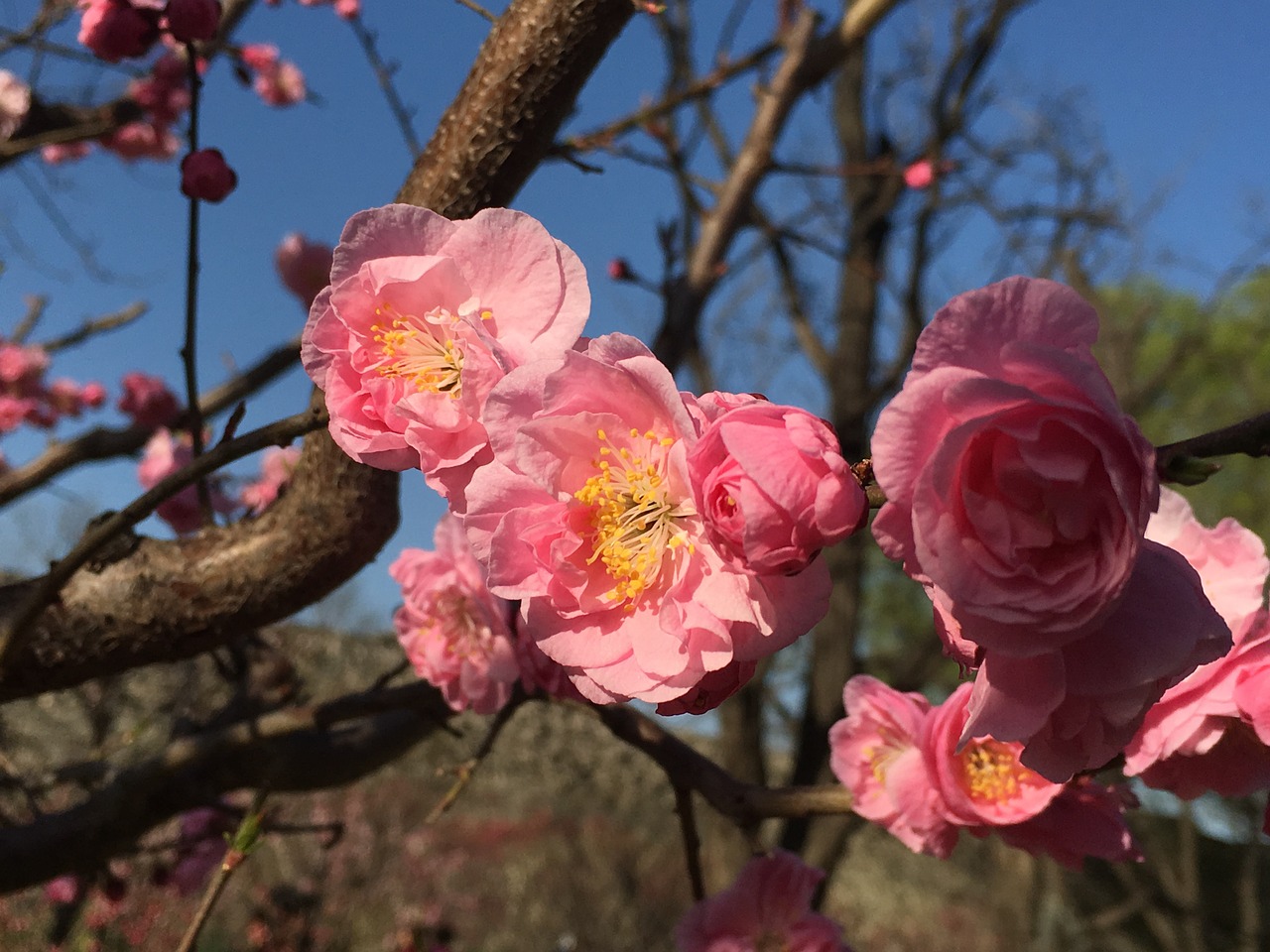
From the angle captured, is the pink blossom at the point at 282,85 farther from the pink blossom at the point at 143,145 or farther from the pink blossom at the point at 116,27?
the pink blossom at the point at 116,27

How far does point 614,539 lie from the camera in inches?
22.0

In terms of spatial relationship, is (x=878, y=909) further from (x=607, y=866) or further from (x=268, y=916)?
(x=268, y=916)

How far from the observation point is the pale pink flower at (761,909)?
45.5 inches

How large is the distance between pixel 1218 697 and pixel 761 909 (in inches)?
27.9

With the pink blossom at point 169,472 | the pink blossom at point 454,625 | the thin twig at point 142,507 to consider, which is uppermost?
the thin twig at point 142,507

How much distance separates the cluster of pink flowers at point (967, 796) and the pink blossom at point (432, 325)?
57cm

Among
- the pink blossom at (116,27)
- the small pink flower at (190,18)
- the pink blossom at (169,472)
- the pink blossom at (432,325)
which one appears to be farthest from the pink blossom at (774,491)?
the pink blossom at (169,472)

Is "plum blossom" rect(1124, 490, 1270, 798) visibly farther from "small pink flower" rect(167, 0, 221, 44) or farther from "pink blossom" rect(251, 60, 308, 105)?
"pink blossom" rect(251, 60, 308, 105)

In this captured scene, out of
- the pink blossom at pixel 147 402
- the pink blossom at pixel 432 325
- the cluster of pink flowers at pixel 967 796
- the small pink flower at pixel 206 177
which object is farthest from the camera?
the pink blossom at pixel 147 402

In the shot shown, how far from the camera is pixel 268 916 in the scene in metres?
2.83

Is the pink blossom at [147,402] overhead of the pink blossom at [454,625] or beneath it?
beneath

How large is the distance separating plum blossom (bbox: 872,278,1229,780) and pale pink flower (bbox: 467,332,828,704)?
0.10 meters

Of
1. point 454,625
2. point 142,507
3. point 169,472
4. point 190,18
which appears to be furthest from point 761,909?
point 169,472

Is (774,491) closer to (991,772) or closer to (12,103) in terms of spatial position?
(991,772)
